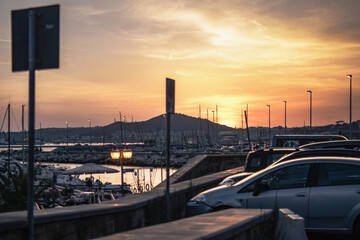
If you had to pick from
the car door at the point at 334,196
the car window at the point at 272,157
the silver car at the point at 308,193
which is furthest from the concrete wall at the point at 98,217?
the car window at the point at 272,157

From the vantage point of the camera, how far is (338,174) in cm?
938

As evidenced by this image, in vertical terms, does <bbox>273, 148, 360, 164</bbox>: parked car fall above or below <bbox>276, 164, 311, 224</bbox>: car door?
above

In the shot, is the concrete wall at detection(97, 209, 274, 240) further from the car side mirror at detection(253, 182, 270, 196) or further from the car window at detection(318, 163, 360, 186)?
the car window at detection(318, 163, 360, 186)

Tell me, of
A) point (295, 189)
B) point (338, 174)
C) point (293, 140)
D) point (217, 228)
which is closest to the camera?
point (217, 228)

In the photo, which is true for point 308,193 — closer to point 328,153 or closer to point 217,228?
point 328,153

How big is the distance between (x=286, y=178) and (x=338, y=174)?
0.92 meters

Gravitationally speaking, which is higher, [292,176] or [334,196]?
[292,176]

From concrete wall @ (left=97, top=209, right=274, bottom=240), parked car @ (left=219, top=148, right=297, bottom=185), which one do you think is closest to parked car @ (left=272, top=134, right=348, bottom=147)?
parked car @ (left=219, top=148, right=297, bottom=185)

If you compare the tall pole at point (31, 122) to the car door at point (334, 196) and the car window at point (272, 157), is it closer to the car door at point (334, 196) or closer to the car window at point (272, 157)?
the car door at point (334, 196)

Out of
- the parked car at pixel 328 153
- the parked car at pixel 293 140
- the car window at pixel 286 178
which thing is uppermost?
the parked car at pixel 293 140

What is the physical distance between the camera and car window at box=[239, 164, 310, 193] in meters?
9.61

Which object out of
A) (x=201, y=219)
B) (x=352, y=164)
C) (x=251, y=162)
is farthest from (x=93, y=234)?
→ (x=251, y=162)

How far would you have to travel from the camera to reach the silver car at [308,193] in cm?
911

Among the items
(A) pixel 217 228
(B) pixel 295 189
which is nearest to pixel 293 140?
(B) pixel 295 189
